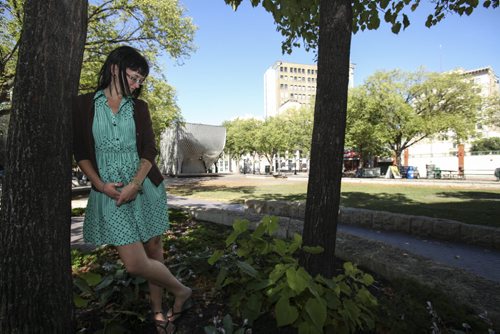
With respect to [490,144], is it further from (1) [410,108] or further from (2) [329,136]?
(2) [329,136]

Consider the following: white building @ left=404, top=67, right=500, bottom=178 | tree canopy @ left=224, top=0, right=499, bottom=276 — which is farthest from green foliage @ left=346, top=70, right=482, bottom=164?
tree canopy @ left=224, top=0, right=499, bottom=276

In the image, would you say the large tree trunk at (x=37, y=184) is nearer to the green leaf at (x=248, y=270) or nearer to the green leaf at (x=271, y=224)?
the green leaf at (x=248, y=270)

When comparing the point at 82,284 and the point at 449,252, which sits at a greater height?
the point at 82,284

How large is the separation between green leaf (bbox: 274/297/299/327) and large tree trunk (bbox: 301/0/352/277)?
2.77ft

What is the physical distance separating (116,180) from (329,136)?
1434 millimetres

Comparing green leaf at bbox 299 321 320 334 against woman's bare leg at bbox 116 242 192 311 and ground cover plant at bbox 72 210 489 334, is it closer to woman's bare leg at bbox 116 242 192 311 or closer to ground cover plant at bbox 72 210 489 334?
ground cover plant at bbox 72 210 489 334

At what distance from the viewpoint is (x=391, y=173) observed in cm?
2959

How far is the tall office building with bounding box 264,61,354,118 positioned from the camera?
10094 cm

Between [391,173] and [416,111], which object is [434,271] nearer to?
[391,173]

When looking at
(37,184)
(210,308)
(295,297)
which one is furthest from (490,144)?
(37,184)

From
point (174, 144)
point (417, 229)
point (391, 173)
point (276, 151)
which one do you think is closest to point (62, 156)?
point (417, 229)

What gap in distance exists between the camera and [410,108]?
101 feet

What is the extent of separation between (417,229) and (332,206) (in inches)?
161

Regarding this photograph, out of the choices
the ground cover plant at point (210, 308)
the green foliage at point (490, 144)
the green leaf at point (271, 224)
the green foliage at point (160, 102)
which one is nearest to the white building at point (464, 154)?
the green foliage at point (490, 144)
